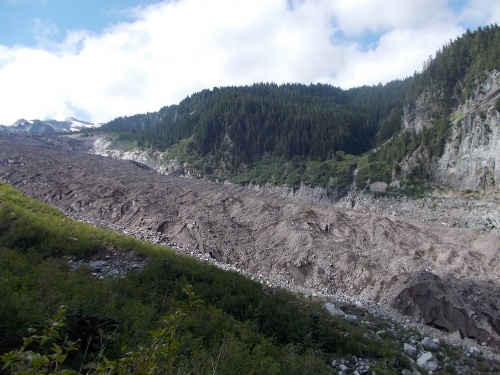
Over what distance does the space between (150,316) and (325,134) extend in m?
66.1

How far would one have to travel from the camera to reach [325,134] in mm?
71188

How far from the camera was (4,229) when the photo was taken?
692 inches

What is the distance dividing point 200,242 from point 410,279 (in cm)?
1328

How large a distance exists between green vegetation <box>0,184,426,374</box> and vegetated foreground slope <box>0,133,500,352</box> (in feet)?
21.3

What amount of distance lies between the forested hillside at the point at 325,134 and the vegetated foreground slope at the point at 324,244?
2323 cm

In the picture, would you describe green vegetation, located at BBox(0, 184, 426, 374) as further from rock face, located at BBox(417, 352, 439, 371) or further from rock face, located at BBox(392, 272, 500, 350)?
rock face, located at BBox(392, 272, 500, 350)

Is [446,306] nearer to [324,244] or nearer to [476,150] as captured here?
[324,244]

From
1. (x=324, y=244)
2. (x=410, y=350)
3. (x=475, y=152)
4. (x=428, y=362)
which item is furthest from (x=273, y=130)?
(x=428, y=362)

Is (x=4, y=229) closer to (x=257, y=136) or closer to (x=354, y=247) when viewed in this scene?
(x=354, y=247)

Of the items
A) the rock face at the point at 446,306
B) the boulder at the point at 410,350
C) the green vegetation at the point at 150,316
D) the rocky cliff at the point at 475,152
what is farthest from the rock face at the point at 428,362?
the rocky cliff at the point at 475,152

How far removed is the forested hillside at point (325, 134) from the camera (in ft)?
173

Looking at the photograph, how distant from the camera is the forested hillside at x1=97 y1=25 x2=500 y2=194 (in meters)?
52.8

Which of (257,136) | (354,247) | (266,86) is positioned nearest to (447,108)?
(257,136)

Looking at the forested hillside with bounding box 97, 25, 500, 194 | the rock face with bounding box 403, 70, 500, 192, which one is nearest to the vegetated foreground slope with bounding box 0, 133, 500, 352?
the rock face with bounding box 403, 70, 500, 192
